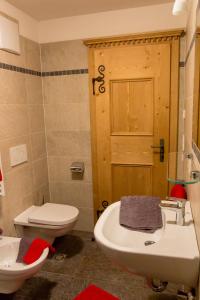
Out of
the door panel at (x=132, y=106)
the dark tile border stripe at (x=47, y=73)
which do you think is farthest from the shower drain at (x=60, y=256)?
the dark tile border stripe at (x=47, y=73)

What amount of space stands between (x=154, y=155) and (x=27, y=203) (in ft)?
4.49

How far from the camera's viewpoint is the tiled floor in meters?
1.96

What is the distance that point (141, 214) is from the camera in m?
1.43

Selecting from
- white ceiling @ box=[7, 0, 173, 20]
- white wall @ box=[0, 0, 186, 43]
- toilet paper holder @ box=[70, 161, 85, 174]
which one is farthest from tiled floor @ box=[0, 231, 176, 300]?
white ceiling @ box=[7, 0, 173, 20]

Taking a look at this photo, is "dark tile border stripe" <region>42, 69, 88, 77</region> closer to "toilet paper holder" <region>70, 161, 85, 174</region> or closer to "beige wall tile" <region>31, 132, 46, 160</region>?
"beige wall tile" <region>31, 132, 46, 160</region>

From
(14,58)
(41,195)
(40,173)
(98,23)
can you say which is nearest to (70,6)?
(98,23)

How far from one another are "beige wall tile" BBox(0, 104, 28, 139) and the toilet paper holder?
633 millimetres

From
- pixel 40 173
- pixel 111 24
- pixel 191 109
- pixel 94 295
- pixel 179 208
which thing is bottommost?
pixel 94 295

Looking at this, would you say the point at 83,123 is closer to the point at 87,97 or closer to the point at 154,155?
the point at 87,97

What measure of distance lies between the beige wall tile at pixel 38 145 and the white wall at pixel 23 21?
0.99 meters

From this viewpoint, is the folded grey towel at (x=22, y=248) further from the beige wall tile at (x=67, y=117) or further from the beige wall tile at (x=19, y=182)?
the beige wall tile at (x=67, y=117)

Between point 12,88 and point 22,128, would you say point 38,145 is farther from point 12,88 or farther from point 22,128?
point 12,88

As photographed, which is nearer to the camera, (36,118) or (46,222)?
(46,222)

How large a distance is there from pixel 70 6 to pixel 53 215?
6.35 ft
